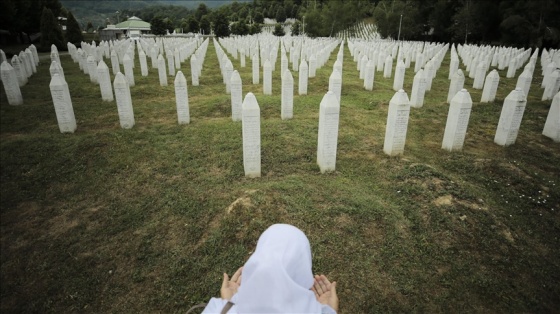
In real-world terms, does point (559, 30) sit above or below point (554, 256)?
above

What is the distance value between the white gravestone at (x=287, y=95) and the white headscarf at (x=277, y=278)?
6.87 m

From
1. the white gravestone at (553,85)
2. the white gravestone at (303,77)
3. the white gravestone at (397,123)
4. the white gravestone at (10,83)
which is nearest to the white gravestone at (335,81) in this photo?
the white gravestone at (303,77)

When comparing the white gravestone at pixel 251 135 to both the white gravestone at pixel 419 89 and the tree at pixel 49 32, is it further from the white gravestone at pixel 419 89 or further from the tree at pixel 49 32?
the tree at pixel 49 32

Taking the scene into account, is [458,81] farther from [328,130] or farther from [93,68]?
[93,68]

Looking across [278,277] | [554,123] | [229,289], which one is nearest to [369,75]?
[554,123]

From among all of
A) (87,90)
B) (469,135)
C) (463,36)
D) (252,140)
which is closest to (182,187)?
(252,140)

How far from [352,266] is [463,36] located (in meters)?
40.3

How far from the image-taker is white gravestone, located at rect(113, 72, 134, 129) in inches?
292

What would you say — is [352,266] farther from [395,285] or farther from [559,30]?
[559,30]

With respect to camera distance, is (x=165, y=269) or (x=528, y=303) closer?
(x=528, y=303)

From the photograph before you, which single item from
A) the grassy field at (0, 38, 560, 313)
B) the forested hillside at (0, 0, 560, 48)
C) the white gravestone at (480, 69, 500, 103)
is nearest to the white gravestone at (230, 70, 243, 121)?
the grassy field at (0, 38, 560, 313)

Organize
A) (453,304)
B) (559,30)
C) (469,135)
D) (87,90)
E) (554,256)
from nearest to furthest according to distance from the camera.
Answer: (453,304)
(554,256)
(469,135)
(87,90)
(559,30)

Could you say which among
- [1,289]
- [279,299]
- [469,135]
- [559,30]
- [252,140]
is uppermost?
[559,30]

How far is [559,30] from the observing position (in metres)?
27.7
